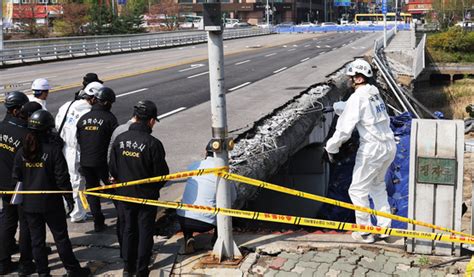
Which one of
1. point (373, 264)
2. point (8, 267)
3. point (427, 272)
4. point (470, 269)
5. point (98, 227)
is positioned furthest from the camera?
point (98, 227)

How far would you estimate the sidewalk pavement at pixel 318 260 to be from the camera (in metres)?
5.40

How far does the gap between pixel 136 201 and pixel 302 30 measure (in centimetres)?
8462

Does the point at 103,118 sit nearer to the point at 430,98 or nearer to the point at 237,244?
the point at 237,244

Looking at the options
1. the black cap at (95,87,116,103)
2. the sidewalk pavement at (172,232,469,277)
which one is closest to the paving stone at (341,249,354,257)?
the sidewalk pavement at (172,232,469,277)

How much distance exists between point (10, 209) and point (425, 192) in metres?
4.39

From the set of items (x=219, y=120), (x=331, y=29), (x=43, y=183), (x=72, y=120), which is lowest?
(x=43, y=183)

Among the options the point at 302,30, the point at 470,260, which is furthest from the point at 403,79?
the point at 302,30

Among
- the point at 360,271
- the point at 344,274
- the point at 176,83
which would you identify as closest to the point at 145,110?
the point at 344,274

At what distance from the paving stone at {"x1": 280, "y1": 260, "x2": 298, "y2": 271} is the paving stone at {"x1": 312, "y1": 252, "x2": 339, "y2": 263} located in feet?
0.70

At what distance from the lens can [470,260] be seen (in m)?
5.46

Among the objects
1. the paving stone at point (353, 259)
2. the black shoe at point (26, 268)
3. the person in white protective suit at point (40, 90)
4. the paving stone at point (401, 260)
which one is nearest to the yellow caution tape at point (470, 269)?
the paving stone at point (401, 260)

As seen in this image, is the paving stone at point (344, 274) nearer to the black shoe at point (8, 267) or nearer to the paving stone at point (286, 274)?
the paving stone at point (286, 274)

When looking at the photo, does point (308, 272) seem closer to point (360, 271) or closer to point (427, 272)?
point (360, 271)

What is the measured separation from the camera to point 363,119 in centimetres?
611
